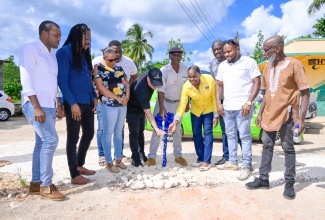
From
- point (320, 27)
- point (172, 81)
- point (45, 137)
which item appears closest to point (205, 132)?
point (172, 81)

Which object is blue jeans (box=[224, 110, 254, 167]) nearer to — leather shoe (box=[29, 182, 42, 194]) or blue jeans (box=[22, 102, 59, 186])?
blue jeans (box=[22, 102, 59, 186])

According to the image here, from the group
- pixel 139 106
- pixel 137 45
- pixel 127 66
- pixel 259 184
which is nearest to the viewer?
pixel 259 184

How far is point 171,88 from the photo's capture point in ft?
16.6

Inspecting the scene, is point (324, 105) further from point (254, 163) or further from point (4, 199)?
point (4, 199)

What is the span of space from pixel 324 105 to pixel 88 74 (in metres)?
15.2

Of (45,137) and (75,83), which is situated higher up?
(75,83)

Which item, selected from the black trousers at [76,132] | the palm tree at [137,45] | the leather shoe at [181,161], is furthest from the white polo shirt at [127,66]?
the palm tree at [137,45]

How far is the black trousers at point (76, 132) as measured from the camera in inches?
153

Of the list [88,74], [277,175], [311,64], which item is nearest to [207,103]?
[277,175]

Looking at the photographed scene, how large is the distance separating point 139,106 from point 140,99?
25cm

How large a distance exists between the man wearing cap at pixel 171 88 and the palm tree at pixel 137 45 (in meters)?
33.4

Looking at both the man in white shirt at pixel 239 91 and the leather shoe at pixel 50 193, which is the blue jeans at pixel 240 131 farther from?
the leather shoe at pixel 50 193

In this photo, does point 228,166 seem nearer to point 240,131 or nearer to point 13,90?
point 240,131

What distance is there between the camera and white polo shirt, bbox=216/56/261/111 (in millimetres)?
4418
